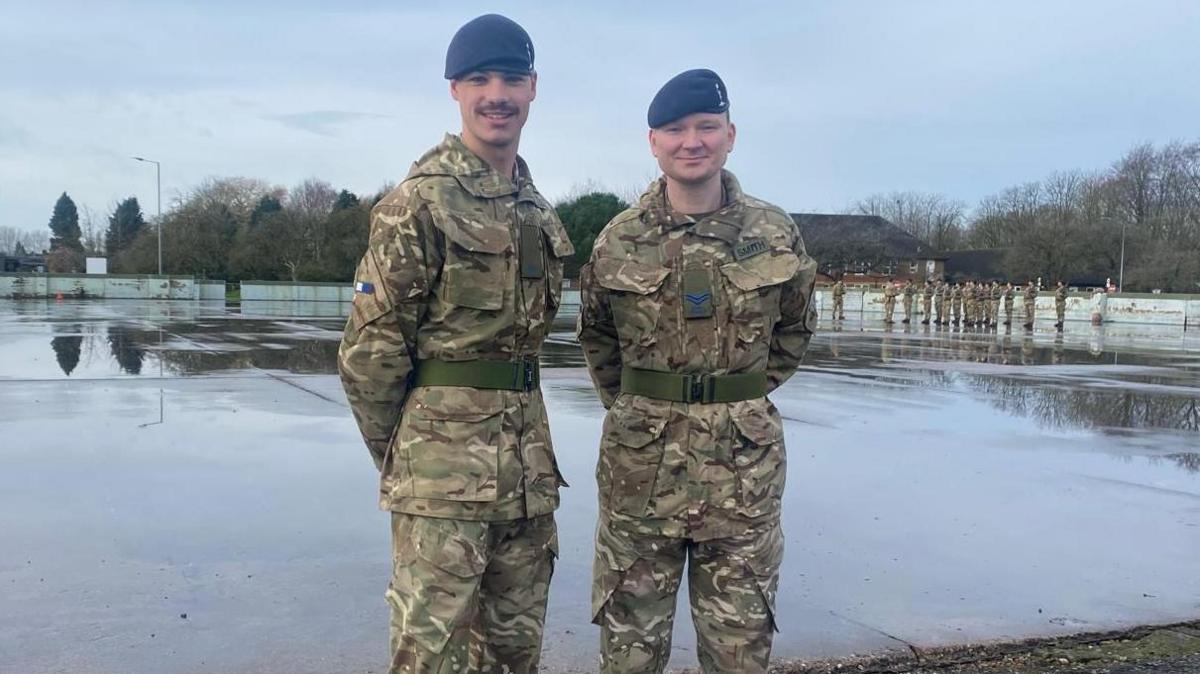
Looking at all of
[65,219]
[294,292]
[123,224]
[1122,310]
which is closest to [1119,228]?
[1122,310]

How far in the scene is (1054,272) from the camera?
6006 cm

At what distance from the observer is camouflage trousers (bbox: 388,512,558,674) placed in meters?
2.42

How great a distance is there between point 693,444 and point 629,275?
0.59m

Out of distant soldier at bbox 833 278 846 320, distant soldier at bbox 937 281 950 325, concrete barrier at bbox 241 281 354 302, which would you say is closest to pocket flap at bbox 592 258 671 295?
distant soldier at bbox 937 281 950 325

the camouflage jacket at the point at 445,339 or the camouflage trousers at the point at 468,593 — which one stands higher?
the camouflage jacket at the point at 445,339

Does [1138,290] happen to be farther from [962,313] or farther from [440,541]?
[440,541]

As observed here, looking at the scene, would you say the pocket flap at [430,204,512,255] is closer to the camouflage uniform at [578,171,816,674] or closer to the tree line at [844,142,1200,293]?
the camouflage uniform at [578,171,816,674]

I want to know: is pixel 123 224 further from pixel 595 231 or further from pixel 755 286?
pixel 755 286

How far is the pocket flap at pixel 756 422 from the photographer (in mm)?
2877

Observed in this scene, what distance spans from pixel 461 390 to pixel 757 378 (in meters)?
1.02

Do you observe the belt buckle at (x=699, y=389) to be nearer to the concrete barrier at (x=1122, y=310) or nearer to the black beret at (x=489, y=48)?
the black beret at (x=489, y=48)

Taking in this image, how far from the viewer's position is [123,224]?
75.9 m

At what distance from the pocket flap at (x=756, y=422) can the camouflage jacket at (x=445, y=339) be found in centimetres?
65

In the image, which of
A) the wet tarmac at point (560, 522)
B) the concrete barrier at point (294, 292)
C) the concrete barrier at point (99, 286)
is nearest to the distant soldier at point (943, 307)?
the wet tarmac at point (560, 522)
